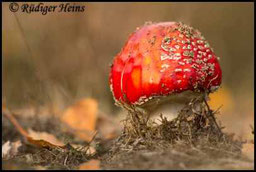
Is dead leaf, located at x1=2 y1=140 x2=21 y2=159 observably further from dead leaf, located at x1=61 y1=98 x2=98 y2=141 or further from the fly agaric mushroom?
dead leaf, located at x1=61 y1=98 x2=98 y2=141

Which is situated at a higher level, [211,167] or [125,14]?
[125,14]

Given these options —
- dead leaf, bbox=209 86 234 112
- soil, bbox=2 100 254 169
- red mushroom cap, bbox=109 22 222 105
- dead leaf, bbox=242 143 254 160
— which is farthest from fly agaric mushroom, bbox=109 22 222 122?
dead leaf, bbox=209 86 234 112

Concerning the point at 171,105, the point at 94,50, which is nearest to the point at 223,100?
the point at 94,50

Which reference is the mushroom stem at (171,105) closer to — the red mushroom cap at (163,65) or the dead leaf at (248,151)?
the red mushroom cap at (163,65)

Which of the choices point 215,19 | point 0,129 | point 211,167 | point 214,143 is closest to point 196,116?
point 214,143

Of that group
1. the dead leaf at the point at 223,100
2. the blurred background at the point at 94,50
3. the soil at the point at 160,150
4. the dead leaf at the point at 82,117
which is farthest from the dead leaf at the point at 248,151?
the dead leaf at the point at 223,100

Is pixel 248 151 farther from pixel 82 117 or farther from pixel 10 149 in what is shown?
pixel 82 117

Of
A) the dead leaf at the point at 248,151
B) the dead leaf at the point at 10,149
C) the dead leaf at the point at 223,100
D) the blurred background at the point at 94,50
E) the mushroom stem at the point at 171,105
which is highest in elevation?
the blurred background at the point at 94,50

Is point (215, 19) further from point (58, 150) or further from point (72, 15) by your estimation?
point (58, 150)
